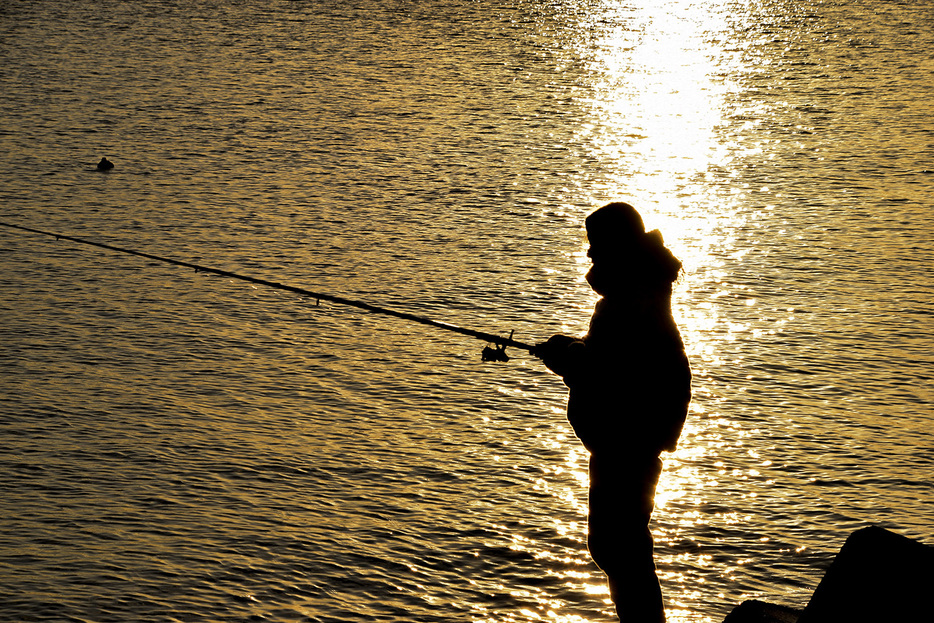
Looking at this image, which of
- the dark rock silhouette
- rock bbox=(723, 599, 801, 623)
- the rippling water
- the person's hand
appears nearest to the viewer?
the dark rock silhouette

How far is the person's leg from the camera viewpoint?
11.7ft

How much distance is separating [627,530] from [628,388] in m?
0.44

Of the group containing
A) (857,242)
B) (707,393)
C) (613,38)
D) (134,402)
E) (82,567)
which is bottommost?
(82,567)

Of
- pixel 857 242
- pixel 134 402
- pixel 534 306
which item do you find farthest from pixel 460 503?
pixel 857 242

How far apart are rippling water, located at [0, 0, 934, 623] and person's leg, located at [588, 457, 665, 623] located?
1.93 feet

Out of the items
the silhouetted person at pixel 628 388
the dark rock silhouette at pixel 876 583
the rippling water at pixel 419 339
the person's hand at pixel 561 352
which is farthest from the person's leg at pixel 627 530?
the rippling water at pixel 419 339

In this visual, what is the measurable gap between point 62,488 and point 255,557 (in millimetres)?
1016

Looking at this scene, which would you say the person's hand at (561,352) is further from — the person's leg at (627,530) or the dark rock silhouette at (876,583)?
the dark rock silhouette at (876,583)

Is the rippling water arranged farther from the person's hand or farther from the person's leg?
the person's hand

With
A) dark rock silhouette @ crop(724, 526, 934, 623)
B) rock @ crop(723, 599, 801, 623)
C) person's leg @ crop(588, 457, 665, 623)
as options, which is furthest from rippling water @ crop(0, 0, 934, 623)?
dark rock silhouette @ crop(724, 526, 934, 623)

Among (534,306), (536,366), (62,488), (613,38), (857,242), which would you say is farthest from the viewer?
(613,38)

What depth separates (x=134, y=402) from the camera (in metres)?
5.96

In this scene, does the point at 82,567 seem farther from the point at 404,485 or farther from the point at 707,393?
the point at 707,393

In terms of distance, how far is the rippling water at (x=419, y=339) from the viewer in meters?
4.54
